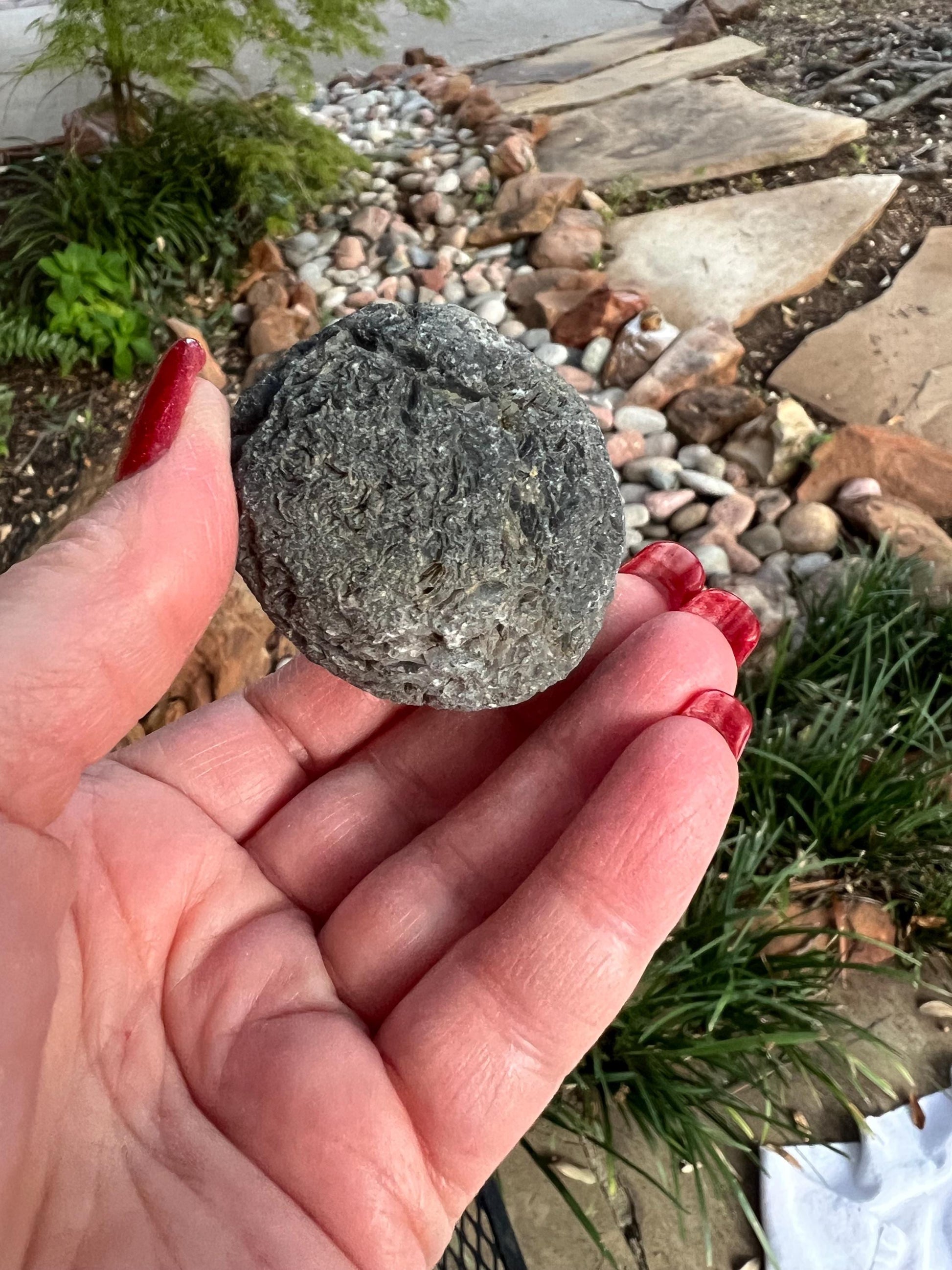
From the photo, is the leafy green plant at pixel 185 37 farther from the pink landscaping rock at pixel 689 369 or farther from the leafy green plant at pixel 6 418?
the pink landscaping rock at pixel 689 369

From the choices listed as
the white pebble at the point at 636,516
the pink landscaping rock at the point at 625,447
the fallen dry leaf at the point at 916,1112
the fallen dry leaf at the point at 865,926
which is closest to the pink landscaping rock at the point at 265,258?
the pink landscaping rock at the point at 625,447

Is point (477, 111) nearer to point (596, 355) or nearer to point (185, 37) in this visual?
point (185, 37)

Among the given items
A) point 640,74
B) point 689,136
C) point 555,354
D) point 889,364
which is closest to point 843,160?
point 689,136

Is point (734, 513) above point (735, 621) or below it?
below

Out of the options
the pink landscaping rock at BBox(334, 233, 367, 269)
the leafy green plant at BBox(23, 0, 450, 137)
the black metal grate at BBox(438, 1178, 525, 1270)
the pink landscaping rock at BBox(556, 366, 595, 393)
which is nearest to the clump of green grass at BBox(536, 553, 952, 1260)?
the black metal grate at BBox(438, 1178, 525, 1270)

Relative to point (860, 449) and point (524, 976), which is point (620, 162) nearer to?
point (860, 449)
